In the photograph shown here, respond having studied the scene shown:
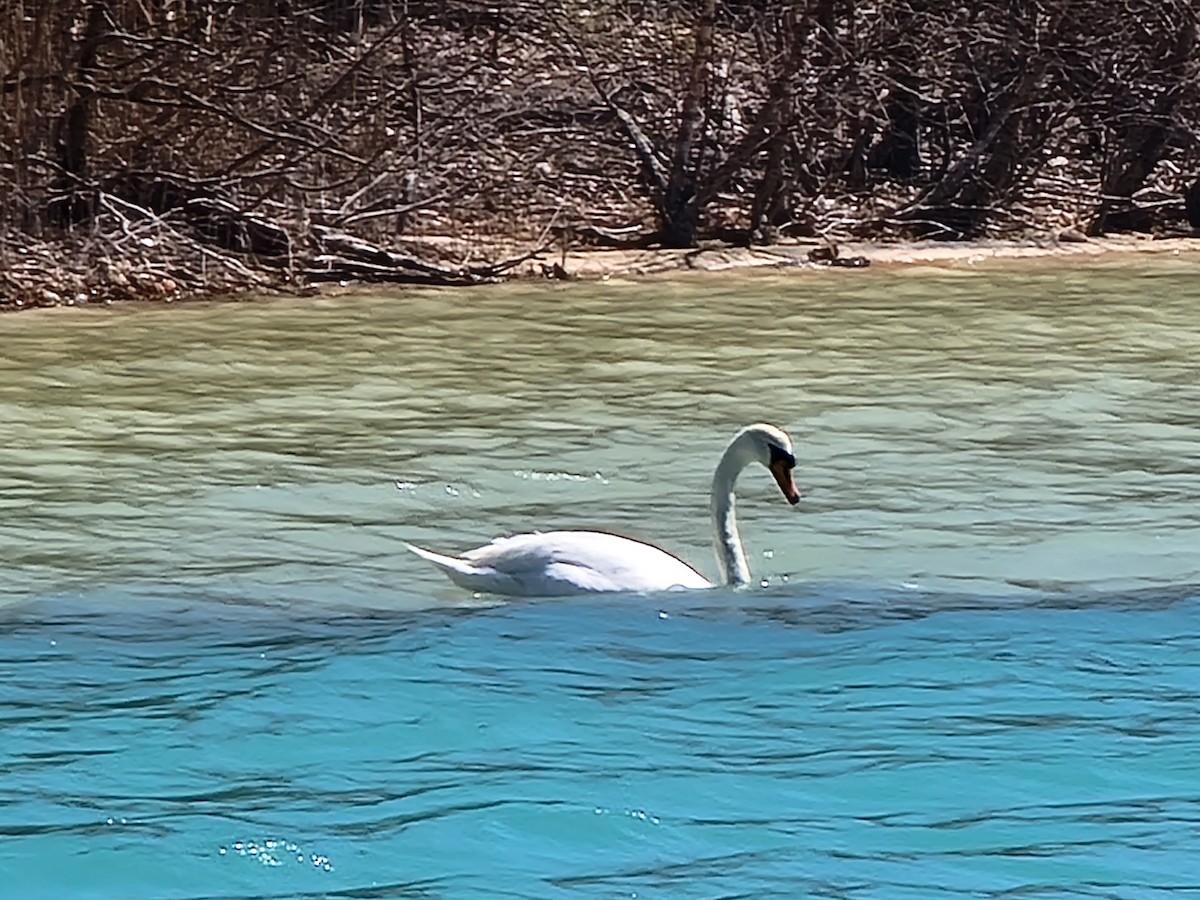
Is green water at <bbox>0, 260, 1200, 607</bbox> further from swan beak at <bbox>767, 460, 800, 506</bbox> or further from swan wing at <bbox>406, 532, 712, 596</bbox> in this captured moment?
swan wing at <bbox>406, 532, 712, 596</bbox>

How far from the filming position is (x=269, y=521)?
10648 millimetres

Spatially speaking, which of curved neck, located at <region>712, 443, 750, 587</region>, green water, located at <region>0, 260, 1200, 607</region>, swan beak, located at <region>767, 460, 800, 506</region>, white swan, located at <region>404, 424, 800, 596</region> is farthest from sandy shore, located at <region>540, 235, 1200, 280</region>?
white swan, located at <region>404, 424, 800, 596</region>

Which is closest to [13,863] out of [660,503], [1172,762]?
[1172,762]

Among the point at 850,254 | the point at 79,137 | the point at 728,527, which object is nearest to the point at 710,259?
the point at 850,254

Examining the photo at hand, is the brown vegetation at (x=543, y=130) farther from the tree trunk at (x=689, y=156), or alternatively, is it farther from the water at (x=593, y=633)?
the water at (x=593, y=633)

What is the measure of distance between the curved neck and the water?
0.16 meters

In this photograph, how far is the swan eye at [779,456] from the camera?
10125mm

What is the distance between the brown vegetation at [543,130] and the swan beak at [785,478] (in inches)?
324

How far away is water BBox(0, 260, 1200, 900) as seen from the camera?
6641 mm

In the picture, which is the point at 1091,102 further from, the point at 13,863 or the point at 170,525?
the point at 13,863

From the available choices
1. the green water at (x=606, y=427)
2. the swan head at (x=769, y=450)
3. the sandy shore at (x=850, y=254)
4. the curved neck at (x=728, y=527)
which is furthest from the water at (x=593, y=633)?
the sandy shore at (x=850, y=254)

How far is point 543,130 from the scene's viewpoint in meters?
20.5

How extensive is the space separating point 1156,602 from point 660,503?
8.40 feet

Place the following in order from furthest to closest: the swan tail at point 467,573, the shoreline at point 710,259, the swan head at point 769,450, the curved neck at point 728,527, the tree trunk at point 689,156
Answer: the tree trunk at point 689,156
the shoreline at point 710,259
the swan head at point 769,450
the curved neck at point 728,527
the swan tail at point 467,573
